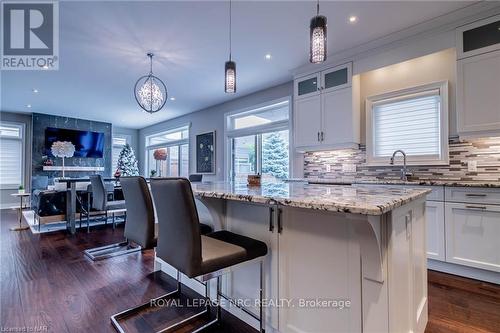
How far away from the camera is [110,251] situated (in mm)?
3289

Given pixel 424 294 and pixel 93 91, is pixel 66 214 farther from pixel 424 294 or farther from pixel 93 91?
pixel 424 294

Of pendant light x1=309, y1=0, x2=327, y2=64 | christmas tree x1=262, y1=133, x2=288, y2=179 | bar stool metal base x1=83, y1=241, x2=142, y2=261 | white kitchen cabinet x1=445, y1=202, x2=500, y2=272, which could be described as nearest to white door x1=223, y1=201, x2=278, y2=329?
pendant light x1=309, y1=0, x2=327, y2=64

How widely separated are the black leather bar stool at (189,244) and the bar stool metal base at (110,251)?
2.14 meters

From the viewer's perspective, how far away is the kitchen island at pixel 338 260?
105 centimetres

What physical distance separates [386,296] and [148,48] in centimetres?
374

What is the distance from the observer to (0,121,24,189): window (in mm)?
6949

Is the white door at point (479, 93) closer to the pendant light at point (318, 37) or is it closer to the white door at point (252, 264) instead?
the pendant light at point (318, 37)

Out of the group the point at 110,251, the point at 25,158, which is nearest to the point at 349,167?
the point at 110,251

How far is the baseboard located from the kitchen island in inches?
54.0

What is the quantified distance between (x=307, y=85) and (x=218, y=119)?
2.80 m

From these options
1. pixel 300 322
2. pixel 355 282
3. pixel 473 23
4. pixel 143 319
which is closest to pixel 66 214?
pixel 143 319

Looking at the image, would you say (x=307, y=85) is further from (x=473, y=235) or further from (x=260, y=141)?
(x=473, y=235)

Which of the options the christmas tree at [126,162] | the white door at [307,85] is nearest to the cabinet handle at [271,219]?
the white door at [307,85]

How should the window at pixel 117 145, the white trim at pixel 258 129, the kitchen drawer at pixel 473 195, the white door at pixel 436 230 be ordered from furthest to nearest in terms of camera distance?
the window at pixel 117 145 → the white trim at pixel 258 129 → the white door at pixel 436 230 → the kitchen drawer at pixel 473 195
